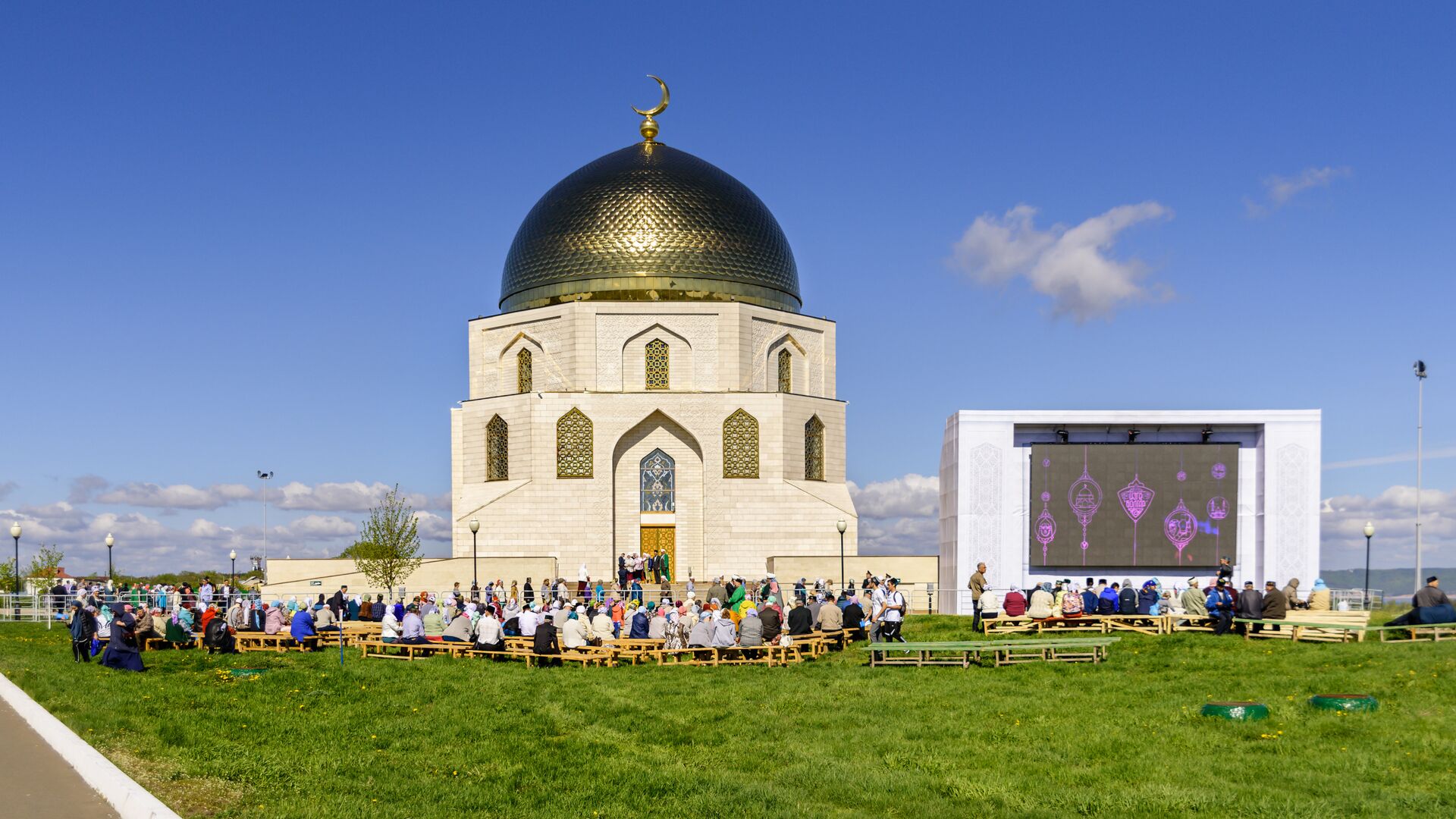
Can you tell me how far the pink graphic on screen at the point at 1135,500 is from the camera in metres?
27.7

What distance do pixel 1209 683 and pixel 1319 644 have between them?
15.8ft

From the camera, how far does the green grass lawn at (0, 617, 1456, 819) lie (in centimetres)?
902

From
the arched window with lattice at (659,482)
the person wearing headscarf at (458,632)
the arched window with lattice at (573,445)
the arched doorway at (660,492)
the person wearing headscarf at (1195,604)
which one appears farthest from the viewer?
the arched window with lattice at (659,482)

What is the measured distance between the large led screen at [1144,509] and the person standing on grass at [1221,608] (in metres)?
6.33

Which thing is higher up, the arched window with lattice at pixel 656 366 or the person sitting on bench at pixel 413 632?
the arched window with lattice at pixel 656 366

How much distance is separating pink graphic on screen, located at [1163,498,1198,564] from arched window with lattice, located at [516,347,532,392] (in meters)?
19.4

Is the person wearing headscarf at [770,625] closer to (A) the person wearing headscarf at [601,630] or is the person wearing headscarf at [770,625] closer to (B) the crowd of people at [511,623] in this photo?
(B) the crowd of people at [511,623]

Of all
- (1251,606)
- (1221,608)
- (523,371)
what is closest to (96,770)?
(1251,606)

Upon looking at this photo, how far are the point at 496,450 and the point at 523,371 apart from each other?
256cm

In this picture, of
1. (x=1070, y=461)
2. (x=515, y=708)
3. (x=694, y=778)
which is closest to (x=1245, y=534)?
(x=1070, y=461)

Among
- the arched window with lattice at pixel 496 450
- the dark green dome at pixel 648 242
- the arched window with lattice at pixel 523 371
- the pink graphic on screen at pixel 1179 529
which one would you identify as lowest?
the pink graphic on screen at pixel 1179 529

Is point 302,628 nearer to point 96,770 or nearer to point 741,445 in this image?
point 96,770

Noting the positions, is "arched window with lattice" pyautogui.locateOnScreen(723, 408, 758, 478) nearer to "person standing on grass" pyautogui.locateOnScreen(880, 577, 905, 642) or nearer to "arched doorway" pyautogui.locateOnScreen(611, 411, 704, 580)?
"arched doorway" pyautogui.locateOnScreen(611, 411, 704, 580)

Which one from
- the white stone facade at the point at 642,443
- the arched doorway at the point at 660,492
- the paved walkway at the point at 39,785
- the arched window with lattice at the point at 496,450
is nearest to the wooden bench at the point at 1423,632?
the paved walkway at the point at 39,785
